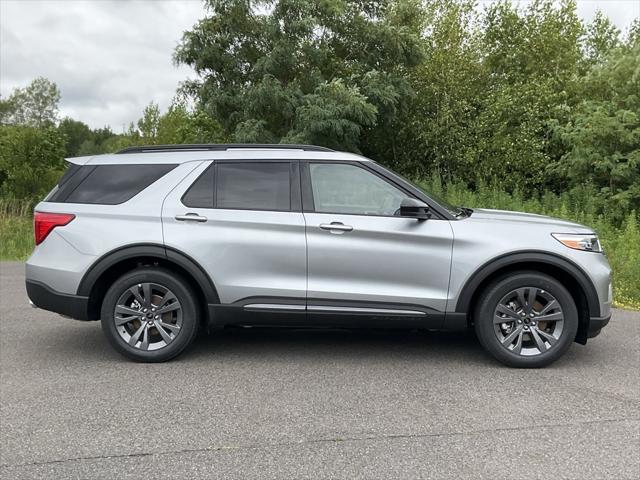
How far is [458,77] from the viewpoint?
725 inches

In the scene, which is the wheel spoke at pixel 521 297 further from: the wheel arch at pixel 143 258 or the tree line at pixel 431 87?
the tree line at pixel 431 87

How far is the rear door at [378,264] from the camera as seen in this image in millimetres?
4645

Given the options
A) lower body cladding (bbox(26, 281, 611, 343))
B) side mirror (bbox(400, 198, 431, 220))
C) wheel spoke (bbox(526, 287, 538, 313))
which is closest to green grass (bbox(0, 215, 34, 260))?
lower body cladding (bbox(26, 281, 611, 343))

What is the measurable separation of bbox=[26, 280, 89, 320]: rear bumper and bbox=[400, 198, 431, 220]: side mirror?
9.05ft

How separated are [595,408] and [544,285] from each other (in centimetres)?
108

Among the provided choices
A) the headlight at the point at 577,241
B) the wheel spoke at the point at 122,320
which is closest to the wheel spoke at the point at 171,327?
the wheel spoke at the point at 122,320

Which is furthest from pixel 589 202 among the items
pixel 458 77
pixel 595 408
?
pixel 595 408

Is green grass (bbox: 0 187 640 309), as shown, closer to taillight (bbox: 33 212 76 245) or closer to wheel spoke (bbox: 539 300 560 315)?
wheel spoke (bbox: 539 300 560 315)

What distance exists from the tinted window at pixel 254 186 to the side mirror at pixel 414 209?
96cm

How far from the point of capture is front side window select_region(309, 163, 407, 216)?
188 inches

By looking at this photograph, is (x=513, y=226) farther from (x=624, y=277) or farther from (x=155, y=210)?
(x=624, y=277)

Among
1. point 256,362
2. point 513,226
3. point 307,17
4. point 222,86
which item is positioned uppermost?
point 307,17

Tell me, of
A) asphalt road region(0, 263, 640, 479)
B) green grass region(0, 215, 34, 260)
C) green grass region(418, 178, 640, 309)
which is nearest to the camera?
asphalt road region(0, 263, 640, 479)

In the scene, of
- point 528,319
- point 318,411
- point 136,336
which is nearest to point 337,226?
point 318,411
